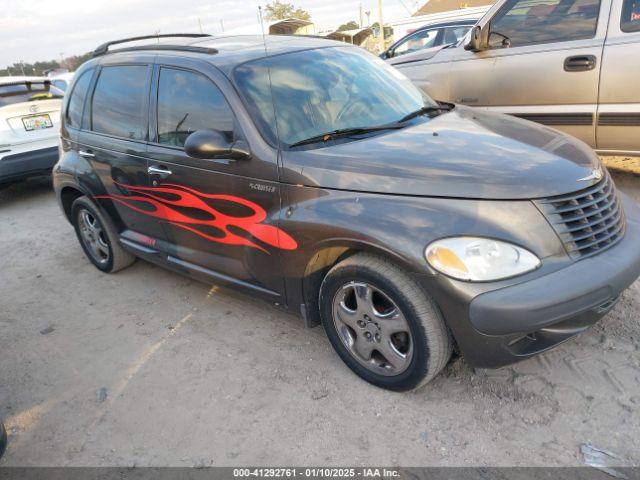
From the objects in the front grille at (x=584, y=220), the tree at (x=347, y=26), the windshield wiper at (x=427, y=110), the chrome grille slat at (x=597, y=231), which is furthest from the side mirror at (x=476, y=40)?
the tree at (x=347, y=26)

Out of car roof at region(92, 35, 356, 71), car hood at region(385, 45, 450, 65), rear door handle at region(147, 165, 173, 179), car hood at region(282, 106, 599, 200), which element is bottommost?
rear door handle at region(147, 165, 173, 179)

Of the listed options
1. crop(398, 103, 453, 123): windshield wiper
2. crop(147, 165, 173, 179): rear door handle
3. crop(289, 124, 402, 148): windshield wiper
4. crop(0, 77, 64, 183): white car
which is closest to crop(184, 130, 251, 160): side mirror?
crop(289, 124, 402, 148): windshield wiper

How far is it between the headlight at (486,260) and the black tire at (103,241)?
119 inches

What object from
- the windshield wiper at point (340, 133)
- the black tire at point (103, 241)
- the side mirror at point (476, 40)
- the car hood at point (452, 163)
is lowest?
the black tire at point (103, 241)

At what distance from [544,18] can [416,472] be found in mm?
4327

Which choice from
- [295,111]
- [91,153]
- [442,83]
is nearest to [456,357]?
[295,111]

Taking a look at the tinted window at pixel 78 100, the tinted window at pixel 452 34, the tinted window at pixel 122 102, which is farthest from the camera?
the tinted window at pixel 452 34

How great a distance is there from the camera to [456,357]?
2873 millimetres

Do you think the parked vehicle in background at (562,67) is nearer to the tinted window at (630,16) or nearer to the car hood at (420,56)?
the tinted window at (630,16)

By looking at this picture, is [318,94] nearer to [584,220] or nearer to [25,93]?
[584,220]

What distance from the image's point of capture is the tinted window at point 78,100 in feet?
13.8

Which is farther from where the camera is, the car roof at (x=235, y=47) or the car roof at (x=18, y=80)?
the car roof at (x=18, y=80)

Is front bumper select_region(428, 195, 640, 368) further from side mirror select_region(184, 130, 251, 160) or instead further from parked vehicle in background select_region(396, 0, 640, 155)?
parked vehicle in background select_region(396, 0, 640, 155)

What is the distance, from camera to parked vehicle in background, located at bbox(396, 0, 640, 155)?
4.34 m
